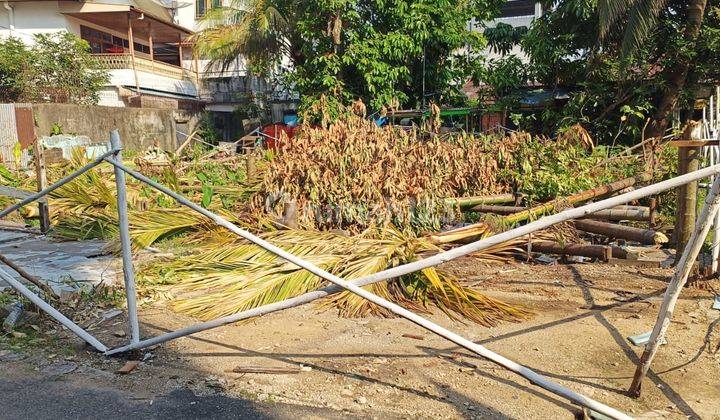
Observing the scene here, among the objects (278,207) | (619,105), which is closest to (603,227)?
(278,207)

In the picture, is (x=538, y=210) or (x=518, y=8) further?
(x=518, y=8)

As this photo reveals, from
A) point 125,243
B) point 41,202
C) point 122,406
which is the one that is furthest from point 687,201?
point 41,202

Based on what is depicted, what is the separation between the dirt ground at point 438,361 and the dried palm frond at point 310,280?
0.55 feet

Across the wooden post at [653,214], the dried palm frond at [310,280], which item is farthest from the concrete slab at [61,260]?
the wooden post at [653,214]

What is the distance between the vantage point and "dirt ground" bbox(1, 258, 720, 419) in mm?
2984

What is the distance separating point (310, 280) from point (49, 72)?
699 inches

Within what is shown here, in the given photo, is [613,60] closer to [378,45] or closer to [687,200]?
[378,45]

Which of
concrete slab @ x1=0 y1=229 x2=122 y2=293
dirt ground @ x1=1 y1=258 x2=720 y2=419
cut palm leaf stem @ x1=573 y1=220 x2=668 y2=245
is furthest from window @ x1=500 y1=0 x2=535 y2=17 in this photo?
dirt ground @ x1=1 y1=258 x2=720 y2=419

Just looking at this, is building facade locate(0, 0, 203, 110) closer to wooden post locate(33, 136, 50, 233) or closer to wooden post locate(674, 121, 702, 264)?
wooden post locate(33, 136, 50, 233)

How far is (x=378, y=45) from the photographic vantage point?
648 inches

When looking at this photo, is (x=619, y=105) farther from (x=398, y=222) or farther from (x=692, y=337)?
(x=692, y=337)

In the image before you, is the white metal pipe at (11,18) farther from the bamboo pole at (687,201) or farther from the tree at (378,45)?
the bamboo pole at (687,201)

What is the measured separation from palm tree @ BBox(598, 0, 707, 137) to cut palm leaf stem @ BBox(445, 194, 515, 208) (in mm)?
6223

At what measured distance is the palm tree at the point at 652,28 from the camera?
12.0 metres
